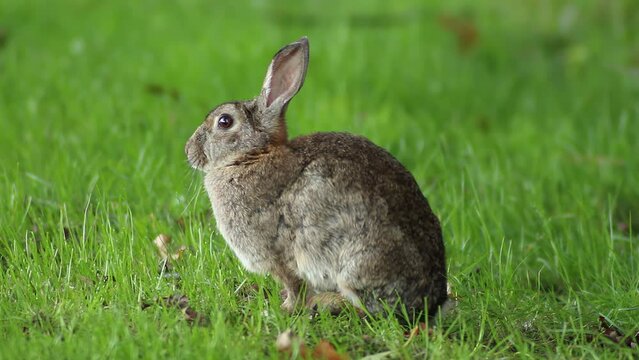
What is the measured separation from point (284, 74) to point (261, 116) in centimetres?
24

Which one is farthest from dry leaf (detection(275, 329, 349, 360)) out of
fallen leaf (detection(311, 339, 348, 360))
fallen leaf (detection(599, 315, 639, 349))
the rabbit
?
fallen leaf (detection(599, 315, 639, 349))

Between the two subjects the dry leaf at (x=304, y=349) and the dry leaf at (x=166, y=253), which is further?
the dry leaf at (x=166, y=253)

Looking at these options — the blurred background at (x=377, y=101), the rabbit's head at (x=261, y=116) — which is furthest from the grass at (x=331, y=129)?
the rabbit's head at (x=261, y=116)

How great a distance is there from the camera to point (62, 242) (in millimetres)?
5457

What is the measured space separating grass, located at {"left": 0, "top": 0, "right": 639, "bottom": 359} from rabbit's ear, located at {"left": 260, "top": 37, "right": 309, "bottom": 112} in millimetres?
666

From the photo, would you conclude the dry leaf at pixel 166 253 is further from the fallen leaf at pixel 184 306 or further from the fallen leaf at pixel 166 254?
the fallen leaf at pixel 184 306

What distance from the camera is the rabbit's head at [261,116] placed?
5262 millimetres

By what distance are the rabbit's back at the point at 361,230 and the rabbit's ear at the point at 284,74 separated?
1.46 feet

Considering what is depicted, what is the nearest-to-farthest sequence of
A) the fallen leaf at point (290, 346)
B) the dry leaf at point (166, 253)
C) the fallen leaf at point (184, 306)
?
1. the fallen leaf at point (290, 346)
2. the fallen leaf at point (184, 306)
3. the dry leaf at point (166, 253)

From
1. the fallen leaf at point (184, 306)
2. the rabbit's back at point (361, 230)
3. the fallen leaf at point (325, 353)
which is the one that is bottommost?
the fallen leaf at point (325, 353)

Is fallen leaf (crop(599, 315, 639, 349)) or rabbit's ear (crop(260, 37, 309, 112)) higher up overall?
rabbit's ear (crop(260, 37, 309, 112))

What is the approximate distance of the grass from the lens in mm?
4859

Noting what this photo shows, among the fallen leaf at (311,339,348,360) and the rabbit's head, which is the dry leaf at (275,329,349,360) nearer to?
the fallen leaf at (311,339,348,360)

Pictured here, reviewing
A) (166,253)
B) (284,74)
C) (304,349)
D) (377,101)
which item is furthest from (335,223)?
(377,101)
